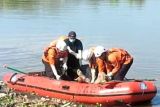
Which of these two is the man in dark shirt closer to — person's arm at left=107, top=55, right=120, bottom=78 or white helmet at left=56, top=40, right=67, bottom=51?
white helmet at left=56, top=40, right=67, bottom=51

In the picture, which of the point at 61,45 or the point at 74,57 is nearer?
the point at 61,45

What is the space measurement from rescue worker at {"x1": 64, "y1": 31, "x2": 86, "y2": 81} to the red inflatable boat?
0.71m

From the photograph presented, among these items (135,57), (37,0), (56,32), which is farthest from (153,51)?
(37,0)

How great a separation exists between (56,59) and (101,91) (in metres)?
1.97

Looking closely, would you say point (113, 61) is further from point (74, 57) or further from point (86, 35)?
point (86, 35)

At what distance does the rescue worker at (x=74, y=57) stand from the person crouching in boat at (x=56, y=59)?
280 mm

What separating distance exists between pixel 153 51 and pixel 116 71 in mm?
8690

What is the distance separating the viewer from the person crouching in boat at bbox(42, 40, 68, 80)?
1449cm

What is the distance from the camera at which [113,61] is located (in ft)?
44.3

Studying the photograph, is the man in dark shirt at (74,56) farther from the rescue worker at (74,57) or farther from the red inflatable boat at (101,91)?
the red inflatable boat at (101,91)

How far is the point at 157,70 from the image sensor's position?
59.4 ft

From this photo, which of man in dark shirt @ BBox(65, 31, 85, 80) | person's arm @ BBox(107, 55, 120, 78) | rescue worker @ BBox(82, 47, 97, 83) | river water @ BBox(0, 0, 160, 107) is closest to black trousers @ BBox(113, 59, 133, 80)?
person's arm @ BBox(107, 55, 120, 78)

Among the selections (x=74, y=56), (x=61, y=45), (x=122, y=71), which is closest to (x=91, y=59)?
(x=122, y=71)

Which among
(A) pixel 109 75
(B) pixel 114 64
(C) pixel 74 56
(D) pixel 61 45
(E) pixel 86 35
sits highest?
(D) pixel 61 45
